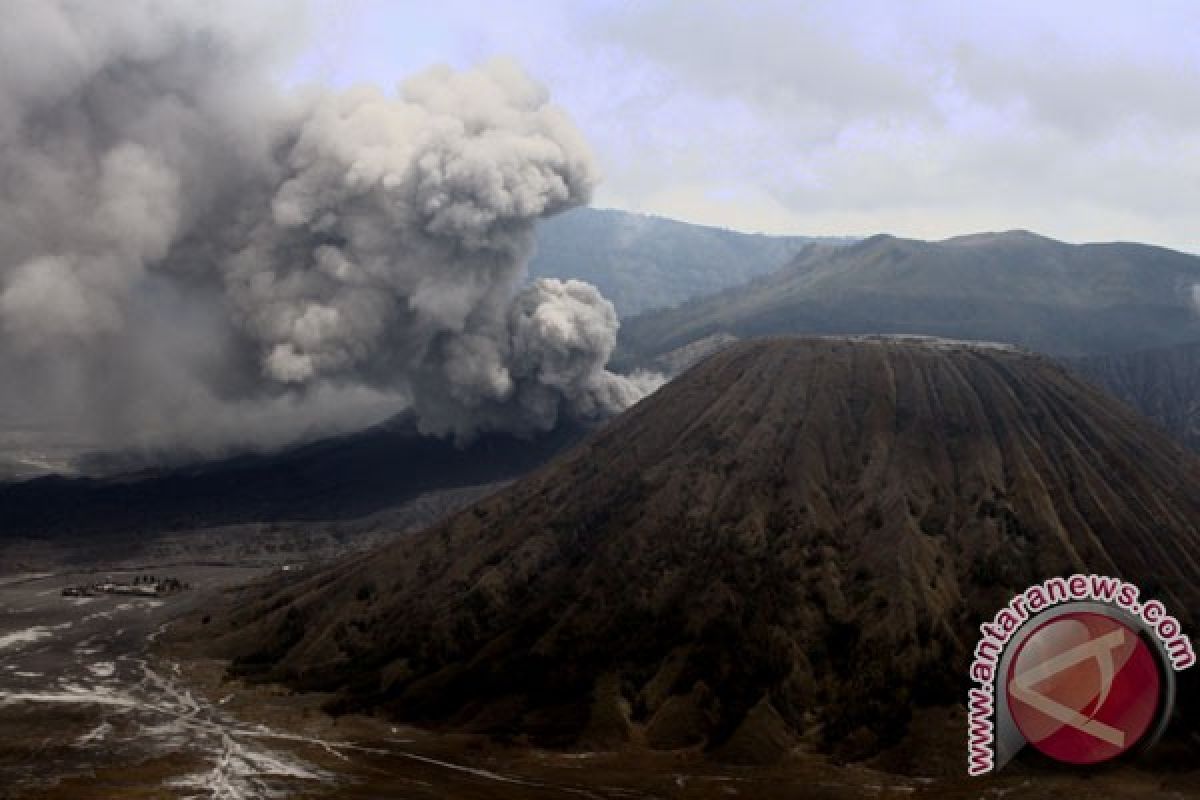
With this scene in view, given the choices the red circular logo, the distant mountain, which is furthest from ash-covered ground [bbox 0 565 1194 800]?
the red circular logo

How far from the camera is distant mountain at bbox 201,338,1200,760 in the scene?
108 meters

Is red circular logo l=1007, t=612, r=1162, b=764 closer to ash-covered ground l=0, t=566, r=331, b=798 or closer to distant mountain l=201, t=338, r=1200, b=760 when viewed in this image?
distant mountain l=201, t=338, r=1200, b=760

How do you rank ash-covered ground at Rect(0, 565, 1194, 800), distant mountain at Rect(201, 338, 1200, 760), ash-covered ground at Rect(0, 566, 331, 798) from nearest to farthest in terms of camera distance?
1. ash-covered ground at Rect(0, 565, 1194, 800)
2. ash-covered ground at Rect(0, 566, 331, 798)
3. distant mountain at Rect(201, 338, 1200, 760)

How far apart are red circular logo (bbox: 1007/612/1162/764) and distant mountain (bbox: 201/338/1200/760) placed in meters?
29.9

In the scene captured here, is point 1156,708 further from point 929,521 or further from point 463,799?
point 929,521

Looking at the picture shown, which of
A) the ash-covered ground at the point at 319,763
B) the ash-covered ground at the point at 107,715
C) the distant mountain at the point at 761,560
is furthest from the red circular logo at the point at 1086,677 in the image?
the ash-covered ground at the point at 107,715

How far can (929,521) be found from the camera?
128 meters

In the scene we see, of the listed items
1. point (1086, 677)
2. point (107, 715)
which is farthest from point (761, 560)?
point (107, 715)

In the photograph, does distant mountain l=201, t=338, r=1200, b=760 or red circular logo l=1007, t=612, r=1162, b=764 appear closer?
red circular logo l=1007, t=612, r=1162, b=764

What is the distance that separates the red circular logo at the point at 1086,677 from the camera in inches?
2598

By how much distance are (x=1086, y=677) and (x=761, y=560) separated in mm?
59405

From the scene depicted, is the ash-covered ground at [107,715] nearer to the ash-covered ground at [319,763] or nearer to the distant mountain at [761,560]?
the ash-covered ground at [319,763]

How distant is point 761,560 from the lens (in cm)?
12475

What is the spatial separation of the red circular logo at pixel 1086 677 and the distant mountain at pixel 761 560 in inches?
1177
